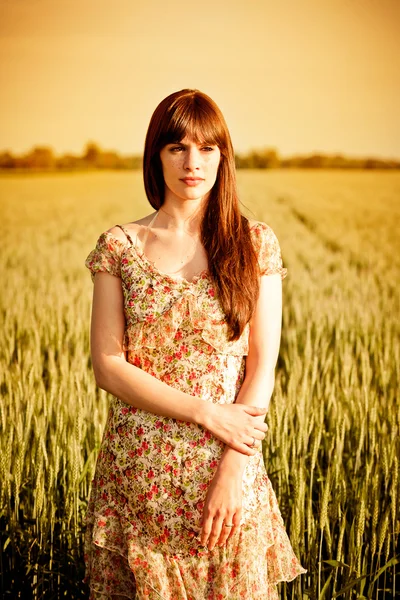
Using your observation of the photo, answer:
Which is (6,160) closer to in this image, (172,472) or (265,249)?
(265,249)

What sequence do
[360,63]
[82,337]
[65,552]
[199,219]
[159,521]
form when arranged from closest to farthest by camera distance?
[159,521] → [199,219] → [65,552] → [82,337] → [360,63]

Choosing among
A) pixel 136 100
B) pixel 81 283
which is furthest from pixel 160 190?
pixel 136 100

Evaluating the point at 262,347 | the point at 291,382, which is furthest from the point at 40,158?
the point at 262,347

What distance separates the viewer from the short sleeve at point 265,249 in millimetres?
1393

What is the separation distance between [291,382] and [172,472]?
3.32 feet

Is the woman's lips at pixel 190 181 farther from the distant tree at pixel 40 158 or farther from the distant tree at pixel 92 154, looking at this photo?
the distant tree at pixel 92 154

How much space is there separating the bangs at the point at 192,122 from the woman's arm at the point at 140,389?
29cm

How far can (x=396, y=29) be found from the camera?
9.02 m

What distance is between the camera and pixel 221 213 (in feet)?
4.59

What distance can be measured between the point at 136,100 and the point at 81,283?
6.34m

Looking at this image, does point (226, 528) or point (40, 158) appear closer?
point (226, 528)

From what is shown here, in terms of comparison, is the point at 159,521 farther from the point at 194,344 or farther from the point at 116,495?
the point at 194,344

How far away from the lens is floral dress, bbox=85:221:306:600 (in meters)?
1.31

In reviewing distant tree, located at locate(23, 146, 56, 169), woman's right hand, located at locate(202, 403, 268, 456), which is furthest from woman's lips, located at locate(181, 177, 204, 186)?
distant tree, located at locate(23, 146, 56, 169)
